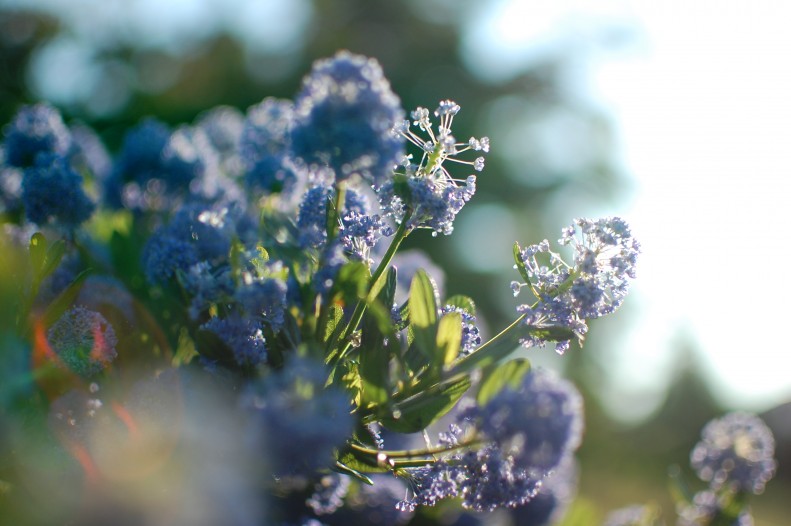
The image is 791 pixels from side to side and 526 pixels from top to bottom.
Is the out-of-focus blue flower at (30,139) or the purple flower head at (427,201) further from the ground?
the out-of-focus blue flower at (30,139)

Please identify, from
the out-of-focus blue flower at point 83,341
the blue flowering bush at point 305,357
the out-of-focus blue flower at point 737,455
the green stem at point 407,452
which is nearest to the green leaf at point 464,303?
the blue flowering bush at point 305,357

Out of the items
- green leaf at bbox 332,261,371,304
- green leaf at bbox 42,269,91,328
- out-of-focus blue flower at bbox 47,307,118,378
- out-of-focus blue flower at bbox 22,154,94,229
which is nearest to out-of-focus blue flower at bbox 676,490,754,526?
green leaf at bbox 332,261,371,304

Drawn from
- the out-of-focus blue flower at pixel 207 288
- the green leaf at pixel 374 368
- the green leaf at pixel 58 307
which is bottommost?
the green leaf at pixel 374 368

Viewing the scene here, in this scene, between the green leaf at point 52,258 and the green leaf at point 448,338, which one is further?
the green leaf at point 52,258

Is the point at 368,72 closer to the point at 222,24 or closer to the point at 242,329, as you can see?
the point at 242,329

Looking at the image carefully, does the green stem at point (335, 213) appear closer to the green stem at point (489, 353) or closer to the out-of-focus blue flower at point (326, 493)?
the green stem at point (489, 353)

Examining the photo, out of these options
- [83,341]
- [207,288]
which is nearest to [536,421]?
[207,288]
